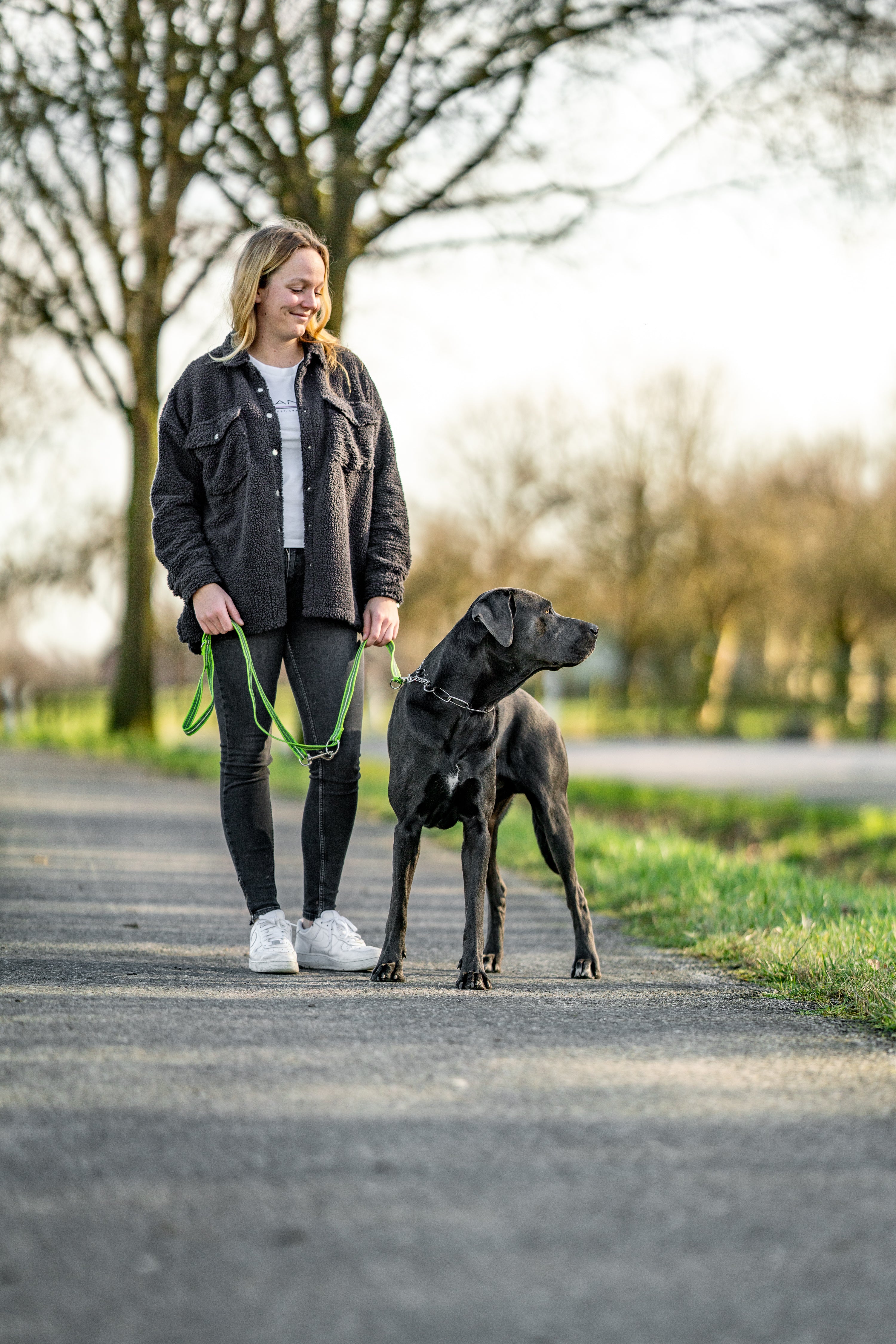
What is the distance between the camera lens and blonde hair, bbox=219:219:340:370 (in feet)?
15.5

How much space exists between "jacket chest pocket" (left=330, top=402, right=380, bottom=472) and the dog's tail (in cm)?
130

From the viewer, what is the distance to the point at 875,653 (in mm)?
43969

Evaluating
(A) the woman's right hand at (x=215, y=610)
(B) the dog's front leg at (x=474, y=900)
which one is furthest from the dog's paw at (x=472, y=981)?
(A) the woman's right hand at (x=215, y=610)

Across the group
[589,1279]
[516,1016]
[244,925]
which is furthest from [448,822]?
[589,1279]

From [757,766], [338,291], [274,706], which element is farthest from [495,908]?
[757,766]

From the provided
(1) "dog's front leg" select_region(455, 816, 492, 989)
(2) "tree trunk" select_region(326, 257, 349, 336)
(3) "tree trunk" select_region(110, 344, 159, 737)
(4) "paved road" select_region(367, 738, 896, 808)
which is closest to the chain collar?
(1) "dog's front leg" select_region(455, 816, 492, 989)

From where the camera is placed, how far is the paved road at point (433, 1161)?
210cm

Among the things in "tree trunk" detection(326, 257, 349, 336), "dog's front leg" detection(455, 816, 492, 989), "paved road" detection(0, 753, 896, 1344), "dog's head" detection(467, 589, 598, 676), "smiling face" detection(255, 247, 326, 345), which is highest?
"tree trunk" detection(326, 257, 349, 336)

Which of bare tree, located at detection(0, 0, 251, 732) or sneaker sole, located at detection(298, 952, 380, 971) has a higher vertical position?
bare tree, located at detection(0, 0, 251, 732)

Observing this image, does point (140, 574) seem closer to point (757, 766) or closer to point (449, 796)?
point (757, 766)

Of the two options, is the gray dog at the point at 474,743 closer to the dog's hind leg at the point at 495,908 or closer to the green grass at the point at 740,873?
the dog's hind leg at the point at 495,908

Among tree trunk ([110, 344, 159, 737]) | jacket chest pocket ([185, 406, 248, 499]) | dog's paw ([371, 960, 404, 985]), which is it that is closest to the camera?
dog's paw ([371, 960, 404, 985])

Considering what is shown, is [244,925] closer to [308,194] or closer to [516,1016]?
[516,1016]

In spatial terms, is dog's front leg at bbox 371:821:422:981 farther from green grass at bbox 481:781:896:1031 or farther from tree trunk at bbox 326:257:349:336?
tree trunk at bbox 326:257:349:336
